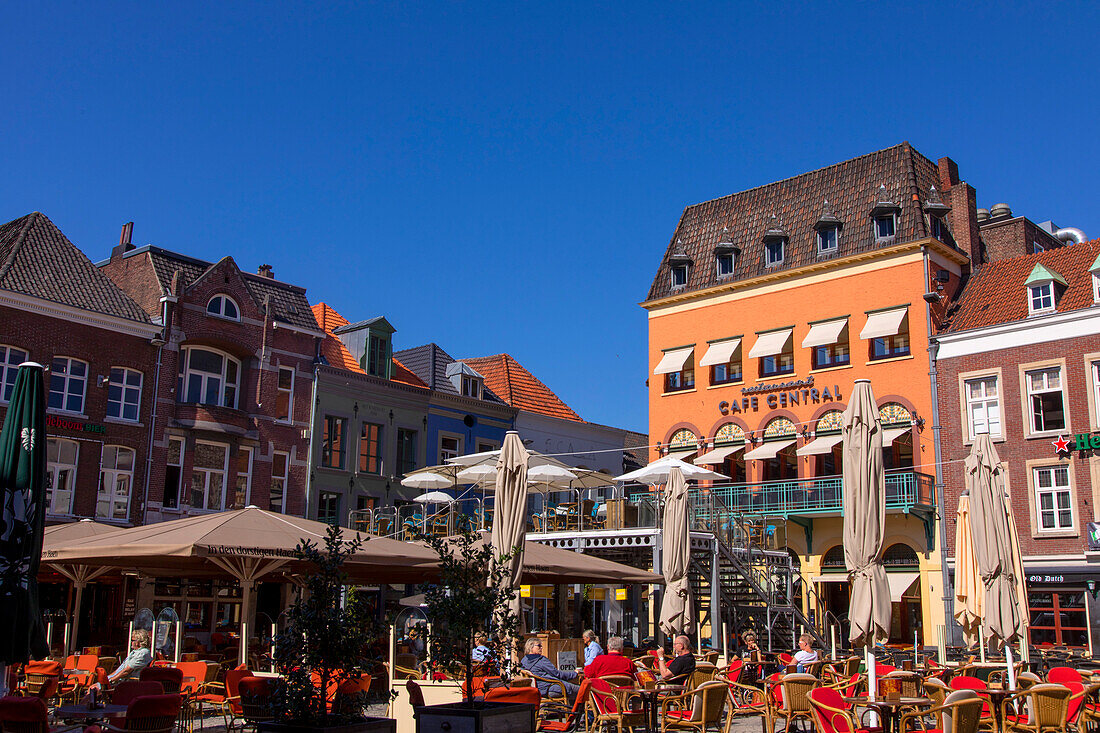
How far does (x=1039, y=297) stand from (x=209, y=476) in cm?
2541

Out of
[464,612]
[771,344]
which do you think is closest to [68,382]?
[771,344]

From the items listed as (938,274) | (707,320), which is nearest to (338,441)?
(707,320)

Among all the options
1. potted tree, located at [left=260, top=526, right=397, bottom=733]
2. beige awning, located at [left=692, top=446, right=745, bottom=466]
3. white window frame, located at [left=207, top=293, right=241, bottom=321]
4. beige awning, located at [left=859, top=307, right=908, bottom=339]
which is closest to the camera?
potted tree, located at [left=260, top=526, right=397, bottom=733]

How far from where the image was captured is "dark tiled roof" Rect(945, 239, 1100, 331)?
2867 cm

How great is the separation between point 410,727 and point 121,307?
21335 mm

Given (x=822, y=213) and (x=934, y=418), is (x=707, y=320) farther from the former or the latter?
(x=934, y=418)

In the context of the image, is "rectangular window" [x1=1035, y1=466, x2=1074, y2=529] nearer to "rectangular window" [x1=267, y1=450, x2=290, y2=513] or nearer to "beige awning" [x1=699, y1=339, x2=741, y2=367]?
"beige awning" [x1=699, y1=339, x2=741, y2=367]

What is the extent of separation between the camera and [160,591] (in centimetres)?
2902

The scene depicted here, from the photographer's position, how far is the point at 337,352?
1465 inches

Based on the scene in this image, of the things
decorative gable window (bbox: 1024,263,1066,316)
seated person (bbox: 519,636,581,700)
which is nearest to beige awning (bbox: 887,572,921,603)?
decorative gable window (bbox: 1024,263,1066,316)

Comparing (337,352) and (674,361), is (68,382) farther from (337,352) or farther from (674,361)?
(674,361)

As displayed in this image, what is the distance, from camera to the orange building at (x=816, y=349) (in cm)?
3028

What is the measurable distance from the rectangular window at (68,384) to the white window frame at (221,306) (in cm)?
449

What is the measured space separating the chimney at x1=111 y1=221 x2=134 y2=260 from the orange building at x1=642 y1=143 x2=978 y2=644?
60.8 feet
